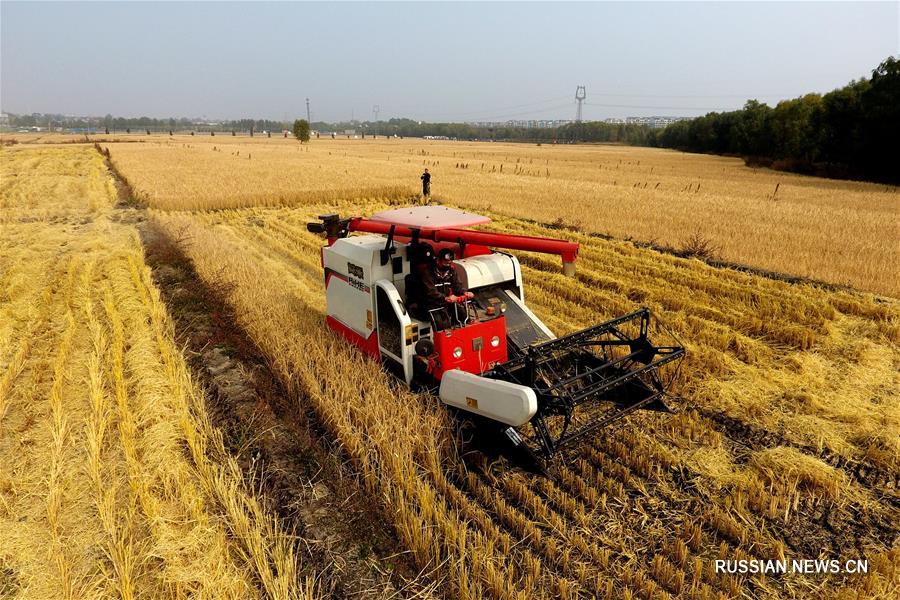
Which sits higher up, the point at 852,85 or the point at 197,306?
the point at 852,85

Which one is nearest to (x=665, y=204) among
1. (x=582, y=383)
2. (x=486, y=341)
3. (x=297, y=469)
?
(x=582, y=383)

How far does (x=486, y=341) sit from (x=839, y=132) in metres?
40.3

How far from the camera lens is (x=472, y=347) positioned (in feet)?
17.3

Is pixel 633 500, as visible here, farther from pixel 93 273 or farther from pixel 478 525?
pixel 93 273

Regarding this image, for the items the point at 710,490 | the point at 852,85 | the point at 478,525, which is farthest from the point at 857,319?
the point at 852,85

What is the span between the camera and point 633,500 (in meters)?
4.13

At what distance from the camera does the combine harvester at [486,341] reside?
4246 mm

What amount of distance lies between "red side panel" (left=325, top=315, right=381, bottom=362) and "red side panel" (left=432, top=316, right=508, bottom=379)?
3.05ft

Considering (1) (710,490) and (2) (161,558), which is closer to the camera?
(2) (161,558)

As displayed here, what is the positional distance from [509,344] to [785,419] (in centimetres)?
298

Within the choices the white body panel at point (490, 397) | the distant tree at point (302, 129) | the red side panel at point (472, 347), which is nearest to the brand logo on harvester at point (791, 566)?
the white body panel at point (490, 397)

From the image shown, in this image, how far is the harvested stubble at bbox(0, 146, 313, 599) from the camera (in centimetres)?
322

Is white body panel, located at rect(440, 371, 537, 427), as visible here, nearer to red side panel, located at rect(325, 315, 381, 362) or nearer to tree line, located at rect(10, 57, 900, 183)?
red side panel, located at rect(325, 315, 381, 362)

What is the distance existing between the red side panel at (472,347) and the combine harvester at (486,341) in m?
0.01
